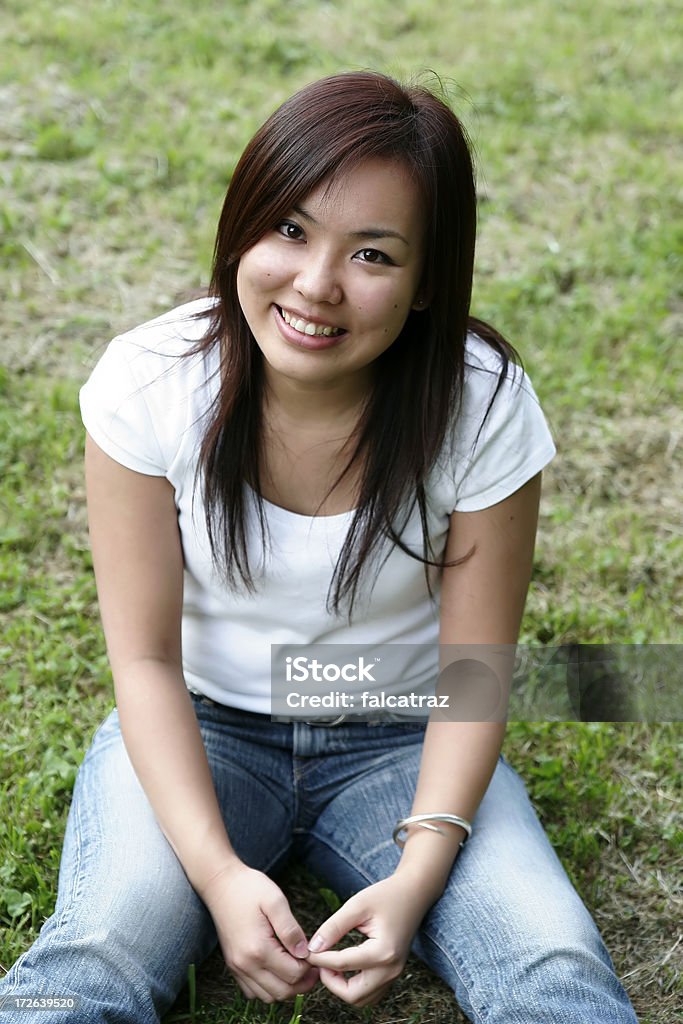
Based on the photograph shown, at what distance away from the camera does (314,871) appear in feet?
7.38

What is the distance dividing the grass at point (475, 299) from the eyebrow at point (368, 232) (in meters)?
0.70

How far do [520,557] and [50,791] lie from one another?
983mm

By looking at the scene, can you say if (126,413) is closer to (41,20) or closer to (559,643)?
(559,643)

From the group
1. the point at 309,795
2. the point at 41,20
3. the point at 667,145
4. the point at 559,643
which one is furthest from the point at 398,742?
the point at 41,20

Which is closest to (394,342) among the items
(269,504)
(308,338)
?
(308,338)

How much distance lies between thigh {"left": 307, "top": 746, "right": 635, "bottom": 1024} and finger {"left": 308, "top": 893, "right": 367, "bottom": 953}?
5.9 inches

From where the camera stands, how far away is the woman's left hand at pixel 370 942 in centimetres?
183

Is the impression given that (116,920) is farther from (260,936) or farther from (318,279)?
(318,279)

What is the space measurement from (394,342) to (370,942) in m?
0.87

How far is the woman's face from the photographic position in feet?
5.70

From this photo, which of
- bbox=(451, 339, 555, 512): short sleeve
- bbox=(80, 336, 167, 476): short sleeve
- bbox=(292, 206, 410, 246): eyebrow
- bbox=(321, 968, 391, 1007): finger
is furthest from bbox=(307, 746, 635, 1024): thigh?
bbox=(292, 206, 410, 246): eyebrow

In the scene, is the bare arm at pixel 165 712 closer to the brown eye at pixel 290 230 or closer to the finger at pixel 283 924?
the finger at pixel 283 924

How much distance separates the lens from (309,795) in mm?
2146

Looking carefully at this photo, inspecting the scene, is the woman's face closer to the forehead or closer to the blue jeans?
the forehead
